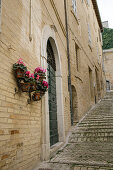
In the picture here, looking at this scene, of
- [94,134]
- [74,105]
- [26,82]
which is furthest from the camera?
[74,105]

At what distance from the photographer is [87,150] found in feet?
14.3

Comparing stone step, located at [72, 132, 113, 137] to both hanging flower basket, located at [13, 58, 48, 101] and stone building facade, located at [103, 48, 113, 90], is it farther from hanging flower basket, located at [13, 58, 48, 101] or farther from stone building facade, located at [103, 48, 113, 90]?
stone building facade, located at [103, 48, 113, 90]

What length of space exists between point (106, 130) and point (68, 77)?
8.49ft

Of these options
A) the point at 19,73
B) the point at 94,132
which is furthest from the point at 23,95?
the point at 94,132

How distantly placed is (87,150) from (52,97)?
194 cm

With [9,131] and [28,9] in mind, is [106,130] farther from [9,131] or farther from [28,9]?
[28,9]

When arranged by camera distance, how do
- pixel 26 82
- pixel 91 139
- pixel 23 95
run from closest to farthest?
pixel 26 82, pixel 23 95, pixel 91 139

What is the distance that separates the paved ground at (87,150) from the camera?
11.2 feet

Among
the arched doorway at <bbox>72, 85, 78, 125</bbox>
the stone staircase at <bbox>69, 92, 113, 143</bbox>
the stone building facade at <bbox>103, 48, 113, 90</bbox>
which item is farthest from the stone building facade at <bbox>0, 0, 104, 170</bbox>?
the stone building facade at <bbox>103, 48, 113, 90</bbox>

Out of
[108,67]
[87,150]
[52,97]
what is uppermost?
[108,67]

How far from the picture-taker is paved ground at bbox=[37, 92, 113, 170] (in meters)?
3.41

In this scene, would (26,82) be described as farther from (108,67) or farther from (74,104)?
(108,67)

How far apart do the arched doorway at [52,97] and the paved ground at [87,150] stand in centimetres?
49

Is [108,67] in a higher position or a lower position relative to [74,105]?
higher
